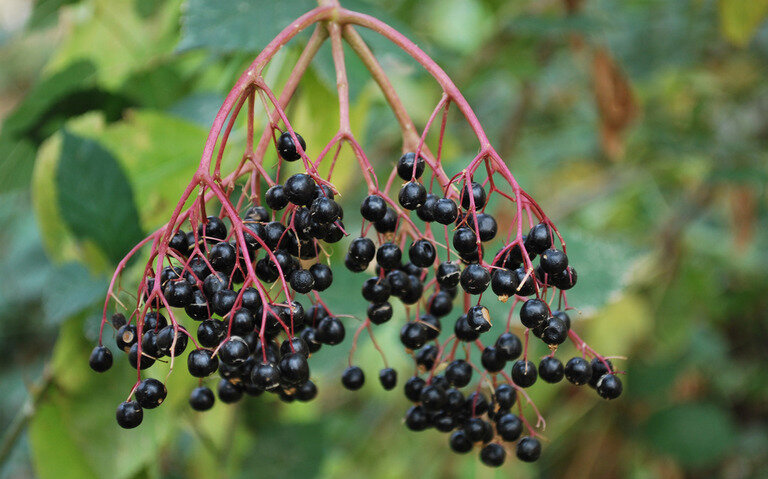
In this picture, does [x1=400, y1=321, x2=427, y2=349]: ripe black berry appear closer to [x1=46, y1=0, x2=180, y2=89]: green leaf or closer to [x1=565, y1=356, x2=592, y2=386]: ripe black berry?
[x1=565, y1=356, x2=592, y2=386]: ripe black berry

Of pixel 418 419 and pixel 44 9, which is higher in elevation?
pixel 44 9

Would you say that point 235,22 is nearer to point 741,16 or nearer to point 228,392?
point 228,392

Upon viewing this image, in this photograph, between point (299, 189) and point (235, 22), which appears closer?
point (299, 189)

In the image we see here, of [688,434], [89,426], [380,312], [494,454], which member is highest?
[380,312]

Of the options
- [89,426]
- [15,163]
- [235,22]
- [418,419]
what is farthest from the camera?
[15,163]

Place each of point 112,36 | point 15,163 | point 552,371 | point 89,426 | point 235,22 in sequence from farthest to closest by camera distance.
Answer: point 112,36 < point 15,163 < point 89,426 < point 235,22 < point 552,371

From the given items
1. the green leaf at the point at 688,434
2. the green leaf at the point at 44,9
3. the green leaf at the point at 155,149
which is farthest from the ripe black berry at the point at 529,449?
the green leaf at the point at 688,434

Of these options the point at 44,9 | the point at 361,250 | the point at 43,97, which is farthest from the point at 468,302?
the point at 44,9

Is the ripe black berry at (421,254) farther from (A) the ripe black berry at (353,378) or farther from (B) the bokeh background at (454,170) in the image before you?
(B) the bokeh background at (454,170)
